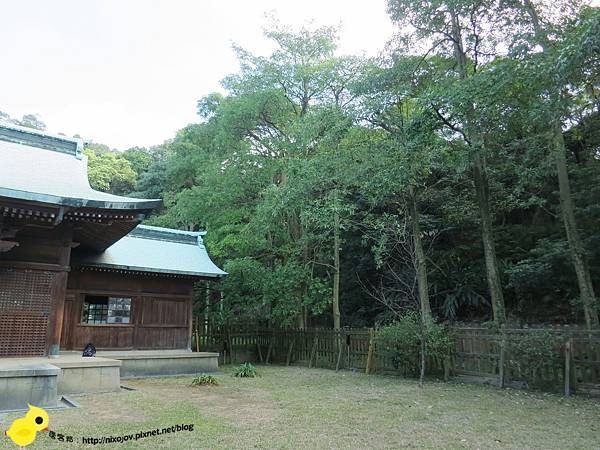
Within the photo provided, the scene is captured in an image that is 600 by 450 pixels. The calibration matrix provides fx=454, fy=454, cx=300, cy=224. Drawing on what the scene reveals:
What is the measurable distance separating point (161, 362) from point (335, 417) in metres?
7.20

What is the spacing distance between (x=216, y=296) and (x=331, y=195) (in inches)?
380

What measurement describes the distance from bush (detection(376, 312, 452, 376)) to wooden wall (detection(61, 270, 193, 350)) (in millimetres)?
6422

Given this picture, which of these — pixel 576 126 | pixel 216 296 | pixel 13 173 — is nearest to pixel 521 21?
pixel 576 126

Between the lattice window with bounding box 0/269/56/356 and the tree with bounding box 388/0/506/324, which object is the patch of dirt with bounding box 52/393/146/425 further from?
the tree with bounding box 388/0/506/324

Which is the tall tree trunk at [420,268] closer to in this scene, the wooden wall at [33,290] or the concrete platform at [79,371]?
the concrete platform at [79,371]

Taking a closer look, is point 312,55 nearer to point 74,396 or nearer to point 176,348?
point 176,348

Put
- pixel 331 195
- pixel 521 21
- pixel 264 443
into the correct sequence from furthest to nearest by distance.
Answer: pixel 331 195
pixel 521 21
pixel 264 443

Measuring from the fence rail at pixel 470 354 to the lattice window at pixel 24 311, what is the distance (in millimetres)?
6978

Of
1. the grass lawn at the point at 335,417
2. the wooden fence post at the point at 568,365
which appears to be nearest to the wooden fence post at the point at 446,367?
the grass lawn at the point at 335,417

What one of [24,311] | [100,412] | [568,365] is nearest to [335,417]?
[100,412]

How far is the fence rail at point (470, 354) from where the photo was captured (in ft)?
30.0

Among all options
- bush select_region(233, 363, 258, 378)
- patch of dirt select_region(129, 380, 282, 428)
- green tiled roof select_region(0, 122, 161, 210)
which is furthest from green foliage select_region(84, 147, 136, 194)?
patch of dirt select_region(129, 380, 282, 428)

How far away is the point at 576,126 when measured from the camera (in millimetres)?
15625

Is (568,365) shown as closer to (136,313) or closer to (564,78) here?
(564,78)
